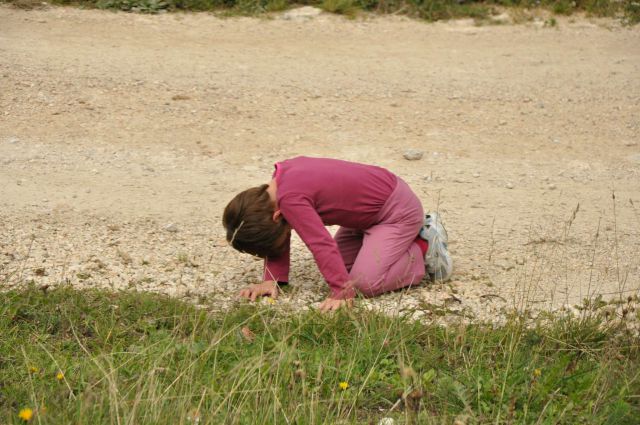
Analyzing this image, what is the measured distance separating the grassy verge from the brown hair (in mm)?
6104

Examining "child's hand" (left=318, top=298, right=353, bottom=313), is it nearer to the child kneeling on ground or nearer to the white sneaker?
the child kneeling on ground

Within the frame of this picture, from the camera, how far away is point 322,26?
10445mm

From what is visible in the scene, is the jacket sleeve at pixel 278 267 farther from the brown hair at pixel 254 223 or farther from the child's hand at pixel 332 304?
the child's hand at pixel 332 304

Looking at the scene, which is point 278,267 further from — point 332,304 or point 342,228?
point 342,228

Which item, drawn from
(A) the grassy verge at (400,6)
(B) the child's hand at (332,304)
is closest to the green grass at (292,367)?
(B) the child's hand at (332,304)

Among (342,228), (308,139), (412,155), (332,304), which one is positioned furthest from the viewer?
(308,139)

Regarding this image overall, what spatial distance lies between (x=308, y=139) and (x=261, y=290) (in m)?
3.12

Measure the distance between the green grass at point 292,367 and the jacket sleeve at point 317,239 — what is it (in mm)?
324

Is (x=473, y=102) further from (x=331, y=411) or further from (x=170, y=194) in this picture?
(x=331, y=411)

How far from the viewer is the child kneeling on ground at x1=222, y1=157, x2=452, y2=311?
→ 4719 millimetres

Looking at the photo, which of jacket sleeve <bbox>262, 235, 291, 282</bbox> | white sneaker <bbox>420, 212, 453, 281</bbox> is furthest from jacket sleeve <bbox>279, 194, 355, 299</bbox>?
white sneaker <bbox>420, 212, 453, 281</bbox>

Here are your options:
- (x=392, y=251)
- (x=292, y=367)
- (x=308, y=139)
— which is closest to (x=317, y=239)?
(x=392, y=251)

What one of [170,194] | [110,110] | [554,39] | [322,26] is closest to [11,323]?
[170,194]

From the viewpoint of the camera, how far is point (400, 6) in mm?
10906
